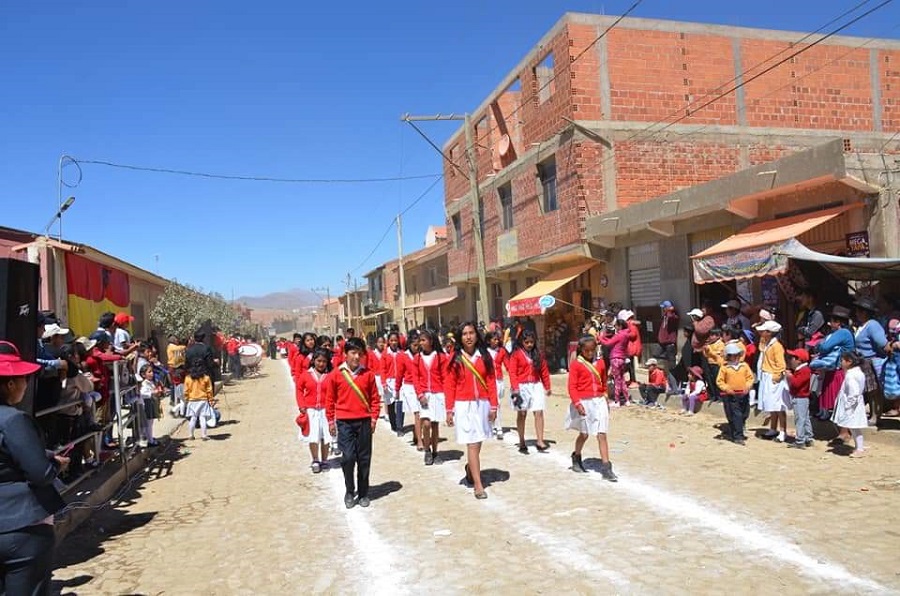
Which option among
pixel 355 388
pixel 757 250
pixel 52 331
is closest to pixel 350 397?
pixel 355 388

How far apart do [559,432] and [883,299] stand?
526cm

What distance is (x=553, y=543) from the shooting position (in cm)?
536

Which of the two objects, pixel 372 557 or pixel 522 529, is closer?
pixel 372 557

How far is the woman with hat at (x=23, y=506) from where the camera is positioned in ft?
10.2

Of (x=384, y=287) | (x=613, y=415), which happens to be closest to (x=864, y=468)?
(x=613, y=415)

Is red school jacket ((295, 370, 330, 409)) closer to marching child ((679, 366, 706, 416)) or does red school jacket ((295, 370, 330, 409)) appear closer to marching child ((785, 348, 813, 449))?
marching child ((785, 348, 813, 449))

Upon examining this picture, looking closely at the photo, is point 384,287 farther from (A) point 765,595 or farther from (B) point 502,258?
(A) point 765,595

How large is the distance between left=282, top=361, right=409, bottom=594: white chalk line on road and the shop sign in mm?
9232

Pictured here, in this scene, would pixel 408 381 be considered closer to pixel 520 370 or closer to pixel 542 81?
pixel 520 370

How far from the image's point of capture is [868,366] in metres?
8.56

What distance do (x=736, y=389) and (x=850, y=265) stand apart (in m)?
2.54

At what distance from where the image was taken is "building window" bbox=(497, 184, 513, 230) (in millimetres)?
25422

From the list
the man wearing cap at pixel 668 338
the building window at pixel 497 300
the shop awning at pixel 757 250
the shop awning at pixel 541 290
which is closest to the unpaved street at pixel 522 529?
the shop awning at pixel 757 250

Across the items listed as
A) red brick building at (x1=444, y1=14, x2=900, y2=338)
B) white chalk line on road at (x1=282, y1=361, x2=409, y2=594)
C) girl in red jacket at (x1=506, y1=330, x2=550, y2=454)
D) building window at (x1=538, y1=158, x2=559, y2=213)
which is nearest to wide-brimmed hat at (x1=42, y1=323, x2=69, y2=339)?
white chalk line on road at (x1=282, y1=361, x2=409, y2=594)
